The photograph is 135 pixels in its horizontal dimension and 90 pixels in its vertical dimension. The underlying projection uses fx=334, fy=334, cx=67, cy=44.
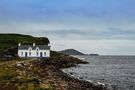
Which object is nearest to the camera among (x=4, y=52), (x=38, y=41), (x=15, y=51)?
(x=4, y=52)

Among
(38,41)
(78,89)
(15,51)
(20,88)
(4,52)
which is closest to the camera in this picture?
(20,88)

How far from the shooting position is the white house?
14738 centimetres

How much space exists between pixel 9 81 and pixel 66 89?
8.67 m

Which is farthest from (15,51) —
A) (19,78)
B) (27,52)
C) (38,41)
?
(19,78)

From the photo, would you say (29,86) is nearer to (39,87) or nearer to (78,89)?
(39,87)

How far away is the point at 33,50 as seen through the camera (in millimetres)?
148125

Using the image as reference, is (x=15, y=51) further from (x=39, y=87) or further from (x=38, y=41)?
(x=39, y=87)

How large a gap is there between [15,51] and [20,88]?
366 ft

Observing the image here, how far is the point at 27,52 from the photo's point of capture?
14888 cm

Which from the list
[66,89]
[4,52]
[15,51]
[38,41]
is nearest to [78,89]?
[66,89]

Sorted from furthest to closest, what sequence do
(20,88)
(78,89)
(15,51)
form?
(15,51) < (78,89) < (20,88)

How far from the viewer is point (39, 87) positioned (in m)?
45.9

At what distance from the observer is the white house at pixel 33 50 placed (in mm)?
147375

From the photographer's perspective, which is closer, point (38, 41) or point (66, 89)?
point (66, 89)
